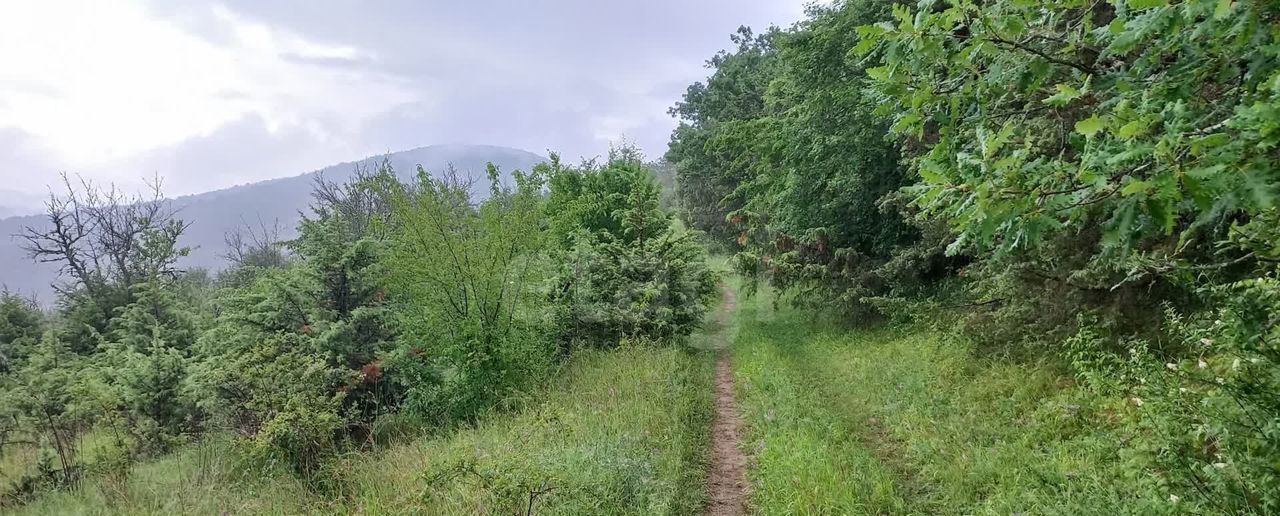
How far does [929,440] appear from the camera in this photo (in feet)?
Result: 20.6

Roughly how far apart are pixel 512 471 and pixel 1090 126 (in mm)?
→ 5108

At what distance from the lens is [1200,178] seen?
165 centimetres

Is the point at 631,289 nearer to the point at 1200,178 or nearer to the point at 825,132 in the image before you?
the point at 825,132

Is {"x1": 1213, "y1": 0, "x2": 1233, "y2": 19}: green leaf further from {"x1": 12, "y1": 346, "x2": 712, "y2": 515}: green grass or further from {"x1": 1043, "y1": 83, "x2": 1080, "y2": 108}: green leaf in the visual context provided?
{"x1": 12, "y1": 346, "x2": 712, "y2": 515}: green grass

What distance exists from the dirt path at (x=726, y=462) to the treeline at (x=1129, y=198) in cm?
336

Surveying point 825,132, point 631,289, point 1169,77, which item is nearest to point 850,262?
point 825,132

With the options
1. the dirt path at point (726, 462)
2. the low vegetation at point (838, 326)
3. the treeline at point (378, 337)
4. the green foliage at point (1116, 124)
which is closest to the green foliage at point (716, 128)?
the low vegetation at point (838, 326)

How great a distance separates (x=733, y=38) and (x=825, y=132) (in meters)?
29.6

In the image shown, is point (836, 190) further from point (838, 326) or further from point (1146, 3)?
point (1146, 3)

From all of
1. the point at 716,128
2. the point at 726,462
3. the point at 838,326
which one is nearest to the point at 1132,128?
the point at 726,462

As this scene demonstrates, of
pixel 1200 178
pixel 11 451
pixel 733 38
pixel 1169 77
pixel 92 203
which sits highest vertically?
pixel 733 38

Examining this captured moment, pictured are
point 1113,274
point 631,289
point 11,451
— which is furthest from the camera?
point 631,289

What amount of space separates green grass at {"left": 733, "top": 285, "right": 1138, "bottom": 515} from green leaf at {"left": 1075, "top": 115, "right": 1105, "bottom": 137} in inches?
141

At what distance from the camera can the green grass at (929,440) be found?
15.6 ft
